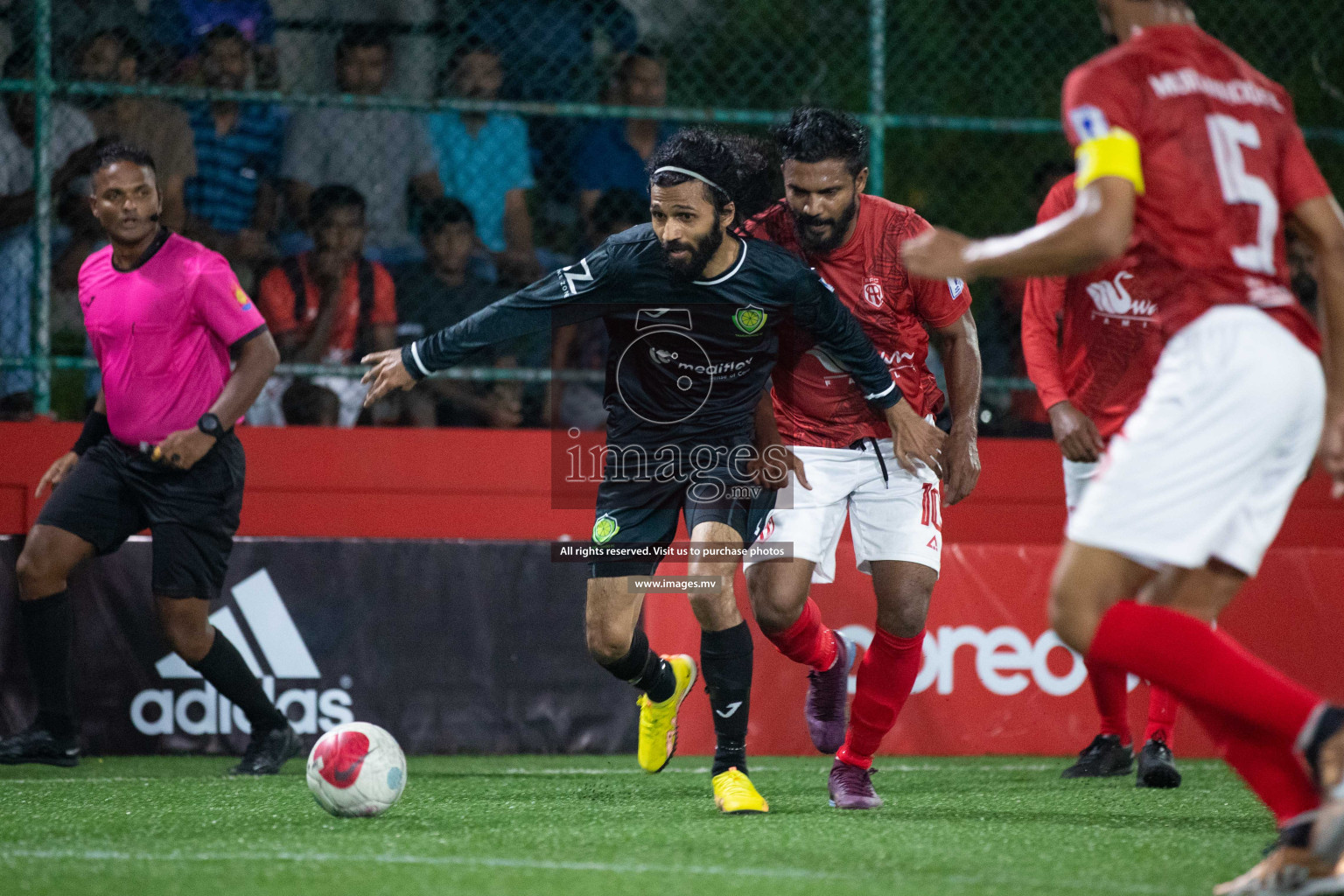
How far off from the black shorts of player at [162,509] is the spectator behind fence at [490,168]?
2.28 meters

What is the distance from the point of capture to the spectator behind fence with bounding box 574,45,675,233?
25.8 feet

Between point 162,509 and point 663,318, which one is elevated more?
point 663,318

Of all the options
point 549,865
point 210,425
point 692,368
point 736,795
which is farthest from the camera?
point 210,425

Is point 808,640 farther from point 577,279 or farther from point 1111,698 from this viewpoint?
point 577,279

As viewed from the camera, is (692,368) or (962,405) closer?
(692,368)

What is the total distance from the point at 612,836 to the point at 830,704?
1475 mm

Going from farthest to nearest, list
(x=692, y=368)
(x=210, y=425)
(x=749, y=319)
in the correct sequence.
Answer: (x=210, y=425)
(x=692, y=368)
(x=749, y=319)

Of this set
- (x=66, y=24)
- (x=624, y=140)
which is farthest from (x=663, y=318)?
(x=66, y=24)

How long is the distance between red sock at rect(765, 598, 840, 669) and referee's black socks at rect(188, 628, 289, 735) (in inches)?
79.0

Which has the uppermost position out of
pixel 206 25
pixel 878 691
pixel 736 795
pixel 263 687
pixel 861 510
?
pixel 206 25

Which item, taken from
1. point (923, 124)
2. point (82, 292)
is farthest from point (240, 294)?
point (923, 124)

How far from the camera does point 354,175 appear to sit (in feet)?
25.2

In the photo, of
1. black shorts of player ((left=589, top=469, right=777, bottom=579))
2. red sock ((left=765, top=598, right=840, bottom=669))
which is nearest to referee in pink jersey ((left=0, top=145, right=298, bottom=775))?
black shorts of player ((left=589, top=469, right=777, bottom=579))

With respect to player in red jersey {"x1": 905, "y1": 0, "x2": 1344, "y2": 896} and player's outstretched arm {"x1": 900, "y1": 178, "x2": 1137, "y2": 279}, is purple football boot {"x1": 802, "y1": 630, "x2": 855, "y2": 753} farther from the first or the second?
player's outstretched arm {"x1": 900, "y1": 178, "x2": 1137, "y2": 279}
